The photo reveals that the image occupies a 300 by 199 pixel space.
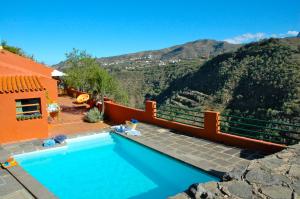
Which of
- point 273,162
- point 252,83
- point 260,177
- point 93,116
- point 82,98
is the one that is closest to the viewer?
point 260,177

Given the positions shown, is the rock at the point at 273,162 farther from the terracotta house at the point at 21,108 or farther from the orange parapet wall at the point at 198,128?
the terracotta house at the point at 21,108

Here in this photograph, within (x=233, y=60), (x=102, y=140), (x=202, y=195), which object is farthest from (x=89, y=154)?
(x=233, y=60)

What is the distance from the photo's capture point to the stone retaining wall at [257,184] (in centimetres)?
420

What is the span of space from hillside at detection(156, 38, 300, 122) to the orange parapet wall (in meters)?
13.9

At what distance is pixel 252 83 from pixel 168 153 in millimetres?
27139

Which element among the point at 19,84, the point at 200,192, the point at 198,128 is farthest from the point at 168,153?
the point at 19,84

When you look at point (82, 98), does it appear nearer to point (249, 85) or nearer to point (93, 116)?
point (93, 116)

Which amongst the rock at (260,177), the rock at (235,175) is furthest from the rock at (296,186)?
the rock at (235,175)

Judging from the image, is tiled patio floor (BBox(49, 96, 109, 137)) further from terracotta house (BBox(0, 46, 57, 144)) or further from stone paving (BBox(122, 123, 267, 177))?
stone paving (BBox(122, 123, 267, 177))

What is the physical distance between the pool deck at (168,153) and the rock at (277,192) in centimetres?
291

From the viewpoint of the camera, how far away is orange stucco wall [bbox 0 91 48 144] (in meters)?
10.6

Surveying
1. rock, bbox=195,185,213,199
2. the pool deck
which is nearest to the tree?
the pool deck

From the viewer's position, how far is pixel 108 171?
9.16 m

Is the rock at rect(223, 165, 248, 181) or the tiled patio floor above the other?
the rock at rect(223, 165, 248, 181)
